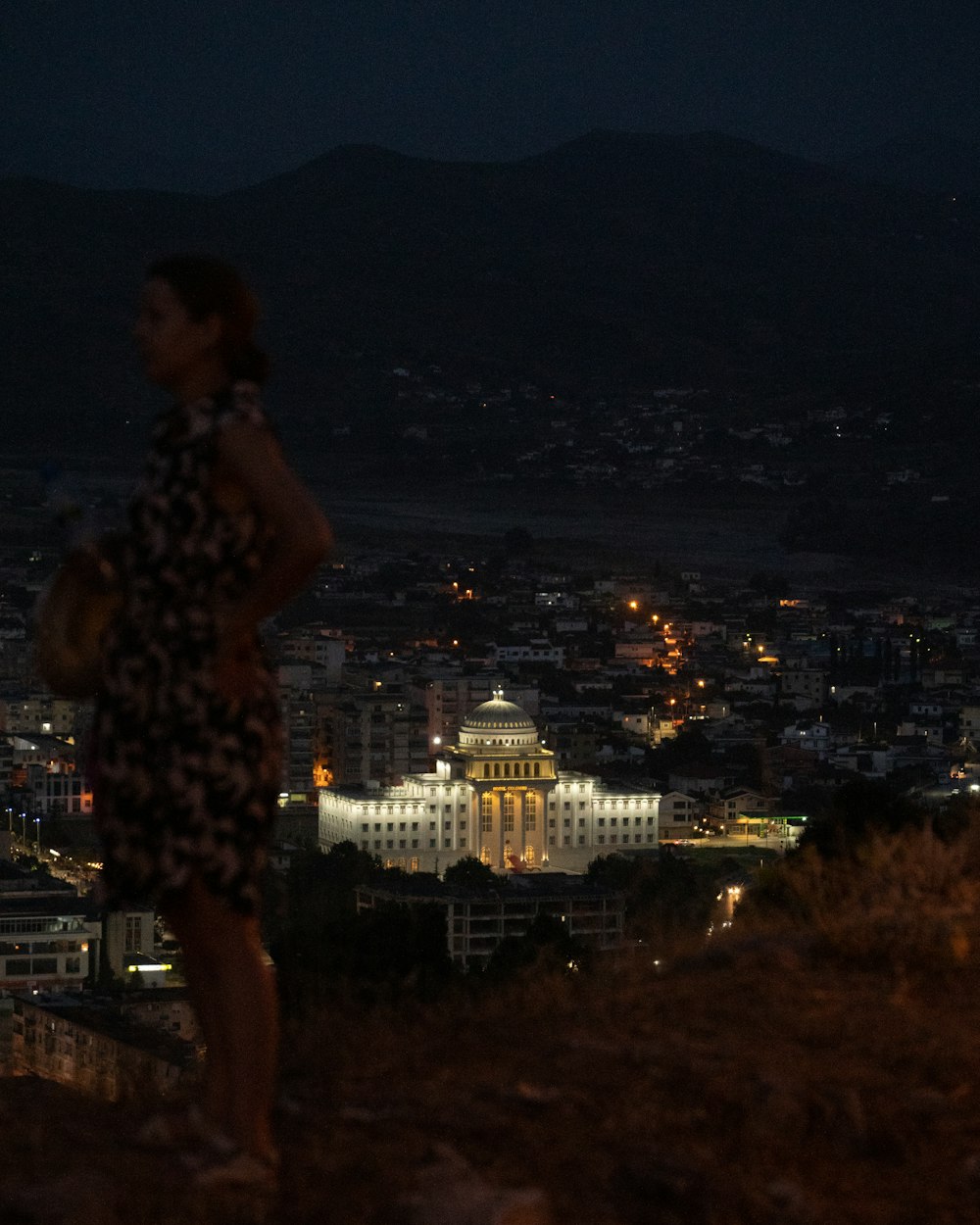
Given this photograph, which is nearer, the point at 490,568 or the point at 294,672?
the point at 294,672

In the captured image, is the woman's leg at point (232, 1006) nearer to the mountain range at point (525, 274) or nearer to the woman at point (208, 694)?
the woman at point (208, 694)

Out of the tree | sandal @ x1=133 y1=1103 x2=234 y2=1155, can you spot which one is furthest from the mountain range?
sandal @ x1=133 y1=1103 x2=234 y2=1155

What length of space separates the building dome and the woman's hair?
3713 cm

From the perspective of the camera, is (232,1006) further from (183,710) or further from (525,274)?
(525,274)

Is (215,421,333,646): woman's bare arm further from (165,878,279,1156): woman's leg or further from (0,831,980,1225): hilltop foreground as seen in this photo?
(0,831,980,1225): hilltop foreground

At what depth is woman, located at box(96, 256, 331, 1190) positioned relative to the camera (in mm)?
2887

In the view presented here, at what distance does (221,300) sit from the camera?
2.98m

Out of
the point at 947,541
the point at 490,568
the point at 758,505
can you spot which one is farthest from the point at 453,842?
the point at 758,505

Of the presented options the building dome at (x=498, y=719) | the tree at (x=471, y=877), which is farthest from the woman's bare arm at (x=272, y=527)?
the building dome at (x=498, y=719)

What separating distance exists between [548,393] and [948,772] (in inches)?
2752

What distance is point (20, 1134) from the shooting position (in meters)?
3.12

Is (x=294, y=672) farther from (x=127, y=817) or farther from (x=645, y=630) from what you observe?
(x=127, y=817)

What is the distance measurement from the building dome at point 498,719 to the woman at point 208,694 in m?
37.1

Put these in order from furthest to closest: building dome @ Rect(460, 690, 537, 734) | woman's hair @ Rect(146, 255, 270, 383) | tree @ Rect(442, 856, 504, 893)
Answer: building dome @ Rect(460, 690, 537, 734)
tree @ Rect(442, 856, 504, 893)
woman's hair @ Rect(146, 255, 270, 383)
